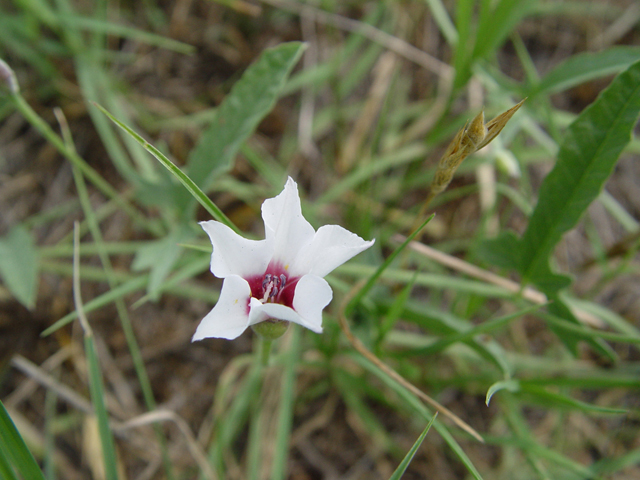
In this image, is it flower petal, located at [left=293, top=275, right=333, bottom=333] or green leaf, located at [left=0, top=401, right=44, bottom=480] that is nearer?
flower petal, located at [left=293, top=275, right=333, bottom=333]

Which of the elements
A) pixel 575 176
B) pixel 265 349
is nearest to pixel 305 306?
pixel 265 349

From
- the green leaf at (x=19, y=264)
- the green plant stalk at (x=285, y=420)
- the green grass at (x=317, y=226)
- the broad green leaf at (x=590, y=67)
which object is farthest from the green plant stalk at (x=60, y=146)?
the broad green leaf at (x=590, y=67)

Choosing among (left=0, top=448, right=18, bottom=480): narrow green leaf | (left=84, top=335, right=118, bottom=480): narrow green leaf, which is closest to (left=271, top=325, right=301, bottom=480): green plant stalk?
(left=84, top=335, right=118, bottom=480): narrow green leaf

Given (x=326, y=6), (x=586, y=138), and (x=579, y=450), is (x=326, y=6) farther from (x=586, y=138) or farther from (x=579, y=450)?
(x=579, y=450)

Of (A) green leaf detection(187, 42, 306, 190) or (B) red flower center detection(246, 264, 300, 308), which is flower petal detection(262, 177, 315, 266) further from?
(A) green leaf detection(187, 42, 306, 190)

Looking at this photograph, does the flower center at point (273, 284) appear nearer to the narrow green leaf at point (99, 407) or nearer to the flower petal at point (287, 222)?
the flower petal at point (287, 222)

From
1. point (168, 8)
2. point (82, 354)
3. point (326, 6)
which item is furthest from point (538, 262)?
point (168, 8)
